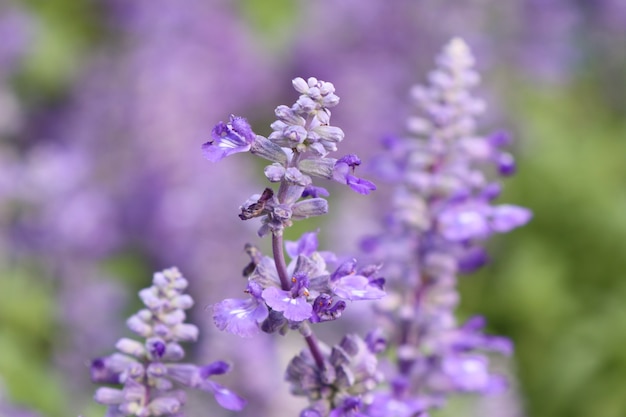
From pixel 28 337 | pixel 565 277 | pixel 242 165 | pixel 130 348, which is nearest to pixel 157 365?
pixel 130 348

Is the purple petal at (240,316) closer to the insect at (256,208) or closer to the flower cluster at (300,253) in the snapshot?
the flower cluster at (300,253)

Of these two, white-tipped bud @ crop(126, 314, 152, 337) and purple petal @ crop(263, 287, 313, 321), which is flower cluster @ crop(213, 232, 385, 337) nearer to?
purple petal @ crop(263, 287, 313, 321)

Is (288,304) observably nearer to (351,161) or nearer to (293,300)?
(293,300)

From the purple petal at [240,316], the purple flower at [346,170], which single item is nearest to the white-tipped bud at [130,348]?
the purple petal at [240,316]

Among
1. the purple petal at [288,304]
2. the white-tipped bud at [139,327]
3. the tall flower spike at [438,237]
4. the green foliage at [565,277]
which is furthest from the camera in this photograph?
the green foliage at [565,277]

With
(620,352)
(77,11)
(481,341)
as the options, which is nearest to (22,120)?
(77,11)
